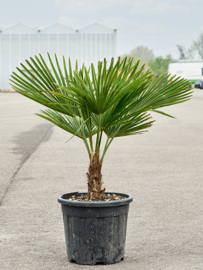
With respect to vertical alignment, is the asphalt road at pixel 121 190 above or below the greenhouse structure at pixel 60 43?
below

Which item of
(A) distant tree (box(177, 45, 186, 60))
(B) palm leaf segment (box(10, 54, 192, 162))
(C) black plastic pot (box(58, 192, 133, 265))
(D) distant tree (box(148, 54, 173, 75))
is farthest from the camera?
(D) distant tree (box(148, 54, 173, 75))

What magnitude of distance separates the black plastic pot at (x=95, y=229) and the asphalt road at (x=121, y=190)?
0.46 feet

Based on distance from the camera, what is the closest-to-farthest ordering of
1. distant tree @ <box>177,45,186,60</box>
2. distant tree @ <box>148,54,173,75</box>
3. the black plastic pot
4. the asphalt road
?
the black plastic pot < the asphalt road < distant tree @ <box>177,45,186,60</box> < distant tree @ <box>148,54,173,75</box>

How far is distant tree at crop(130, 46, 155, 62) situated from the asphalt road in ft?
448

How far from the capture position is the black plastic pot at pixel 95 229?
10.9 ft

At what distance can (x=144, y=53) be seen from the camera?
148m

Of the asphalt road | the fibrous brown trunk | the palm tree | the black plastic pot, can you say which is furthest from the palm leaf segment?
the asphalt road

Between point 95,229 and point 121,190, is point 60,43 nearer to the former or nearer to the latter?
point 121,190

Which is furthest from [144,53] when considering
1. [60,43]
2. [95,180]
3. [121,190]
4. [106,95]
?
[106,95]

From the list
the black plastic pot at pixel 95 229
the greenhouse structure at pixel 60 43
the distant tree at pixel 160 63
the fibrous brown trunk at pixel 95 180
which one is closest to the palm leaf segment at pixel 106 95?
the fibrous brown trunk at pixel 95 180

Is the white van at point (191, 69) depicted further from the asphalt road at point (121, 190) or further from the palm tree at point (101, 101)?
the palm tree at point (101, 101)

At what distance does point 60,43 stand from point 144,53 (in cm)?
9506

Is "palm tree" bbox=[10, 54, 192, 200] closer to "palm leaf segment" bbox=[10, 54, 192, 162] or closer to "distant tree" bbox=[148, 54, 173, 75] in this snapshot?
"palm leaf segment" bbox=[10, 54, 192, 162]

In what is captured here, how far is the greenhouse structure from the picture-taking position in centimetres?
5622
